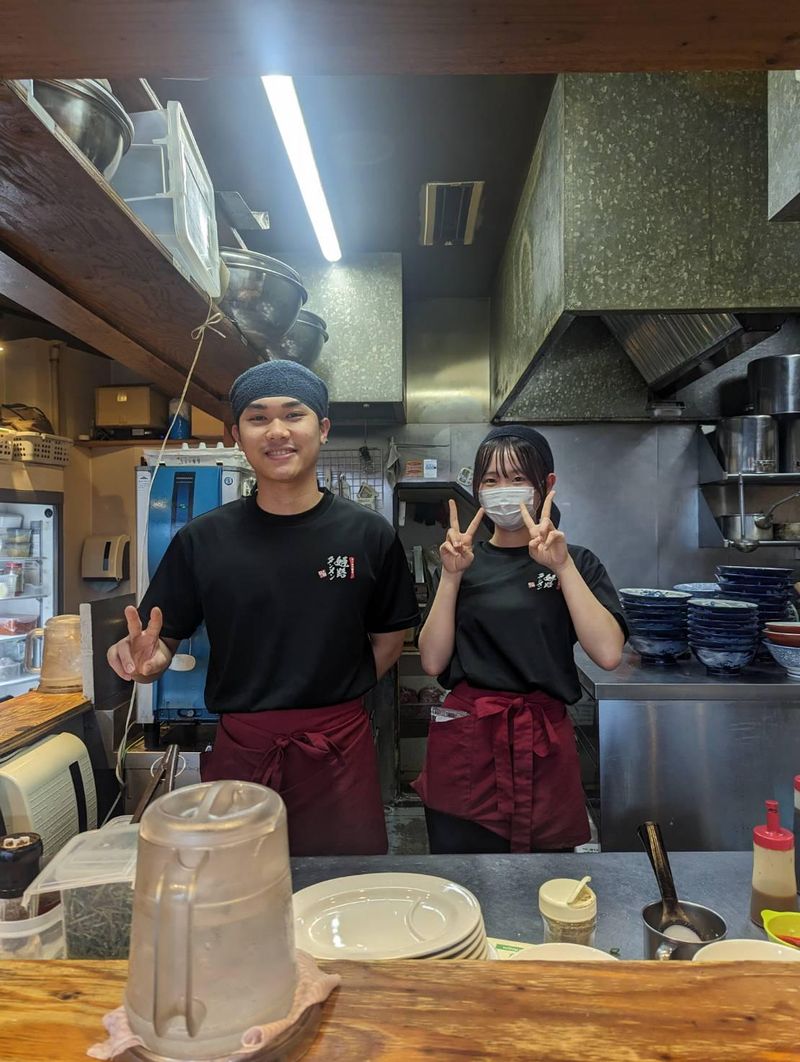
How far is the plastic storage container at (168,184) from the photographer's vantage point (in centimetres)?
171

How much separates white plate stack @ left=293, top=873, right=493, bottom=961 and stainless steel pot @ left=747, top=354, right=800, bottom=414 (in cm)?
377

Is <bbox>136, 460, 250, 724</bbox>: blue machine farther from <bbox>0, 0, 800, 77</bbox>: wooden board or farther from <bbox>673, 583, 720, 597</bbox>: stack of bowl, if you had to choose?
<bbox>673, 583, 720, 597</bbox>: stack of bowl

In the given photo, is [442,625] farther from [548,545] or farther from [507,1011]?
[507,1011]

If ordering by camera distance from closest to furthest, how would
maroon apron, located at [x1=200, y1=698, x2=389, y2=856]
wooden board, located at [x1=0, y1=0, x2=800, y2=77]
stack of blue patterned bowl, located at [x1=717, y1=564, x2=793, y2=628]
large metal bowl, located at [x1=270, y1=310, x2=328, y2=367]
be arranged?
wooden board, located at [x1=0, y1=0, x2=800, y2=77], maroon apron, located at [x1=200, y1=698, x2=389, y2=856], stack of blue patterned bowl, located at [x1=717, y1=564, x2=793, y2=628], large metal bowl, located at [x1=270, y1=310, x2=328, y2=367]

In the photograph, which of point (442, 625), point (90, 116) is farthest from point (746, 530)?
point (90, 116)

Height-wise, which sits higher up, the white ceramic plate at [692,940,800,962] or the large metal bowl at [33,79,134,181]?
the large metal bowl at [33,79,134,181]

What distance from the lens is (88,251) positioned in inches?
62.1

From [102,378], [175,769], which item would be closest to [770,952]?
[175,769]

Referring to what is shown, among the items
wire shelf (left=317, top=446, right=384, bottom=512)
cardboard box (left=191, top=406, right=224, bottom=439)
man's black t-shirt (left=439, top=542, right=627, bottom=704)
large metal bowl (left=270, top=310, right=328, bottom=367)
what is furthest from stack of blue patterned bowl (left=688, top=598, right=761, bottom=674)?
cardboard box (left=191, top=406, right=224, bottom=439)

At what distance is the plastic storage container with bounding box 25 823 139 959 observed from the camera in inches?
27.9

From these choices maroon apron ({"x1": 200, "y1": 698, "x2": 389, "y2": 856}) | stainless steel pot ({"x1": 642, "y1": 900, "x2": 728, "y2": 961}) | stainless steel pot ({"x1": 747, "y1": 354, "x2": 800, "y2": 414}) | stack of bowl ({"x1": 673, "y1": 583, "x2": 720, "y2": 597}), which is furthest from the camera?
stainless steel pot ({"x1": 747, "y1": 354, "x2": 800, "y2": 414})

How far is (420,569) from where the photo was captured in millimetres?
5016

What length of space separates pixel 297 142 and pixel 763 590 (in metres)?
2.38

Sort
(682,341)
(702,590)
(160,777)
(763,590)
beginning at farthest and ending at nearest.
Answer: (682,341) < (702,590) < (763,590) < (160,777)
